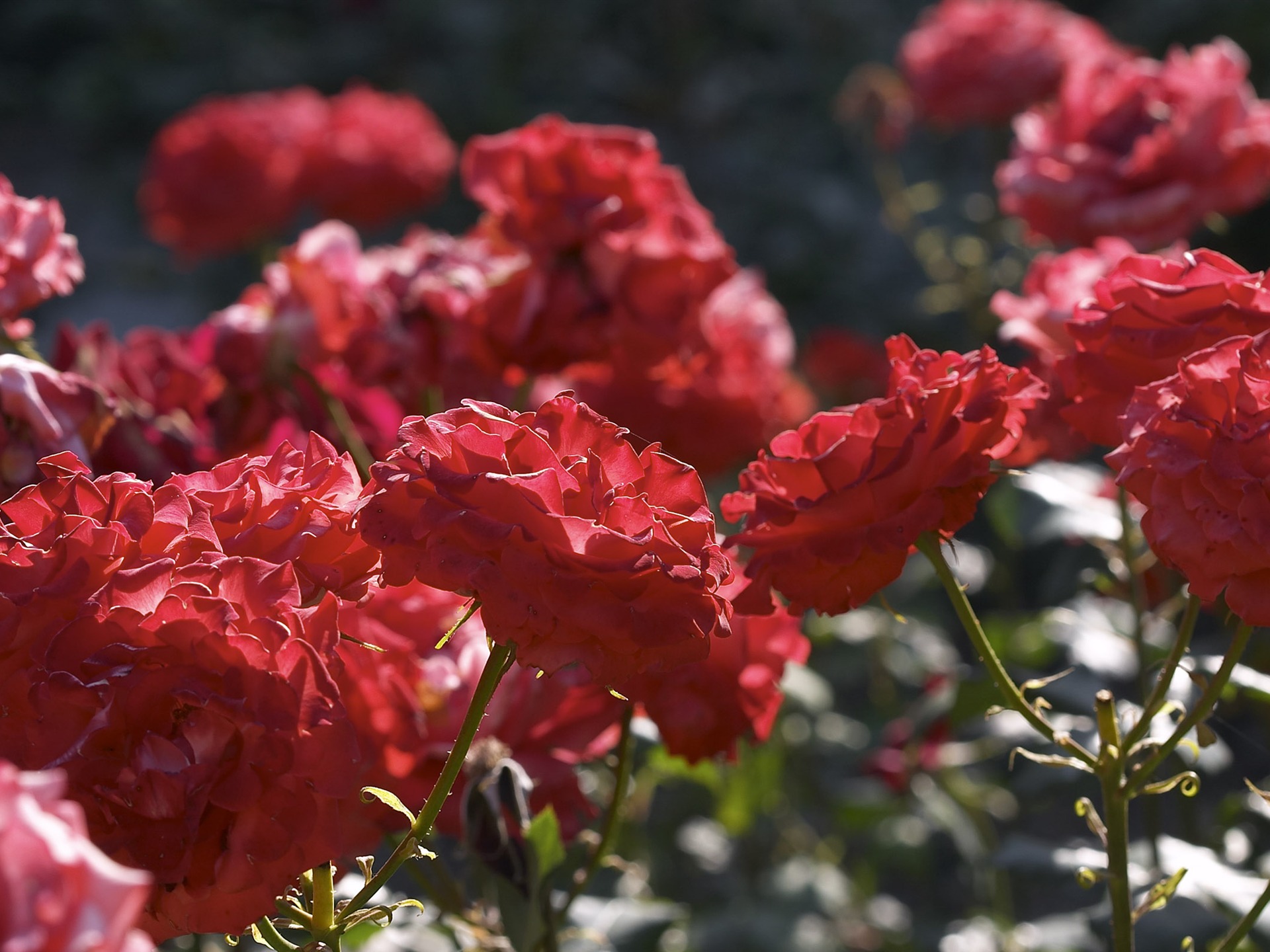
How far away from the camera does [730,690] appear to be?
71cm

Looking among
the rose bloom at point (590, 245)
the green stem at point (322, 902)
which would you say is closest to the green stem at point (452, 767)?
the green stem at point (322, 902)

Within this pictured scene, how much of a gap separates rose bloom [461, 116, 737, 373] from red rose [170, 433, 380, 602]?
1.11 feet

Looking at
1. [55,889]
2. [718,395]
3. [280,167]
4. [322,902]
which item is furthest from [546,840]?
[280,167]

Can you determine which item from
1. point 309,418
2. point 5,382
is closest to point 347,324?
point 309,418

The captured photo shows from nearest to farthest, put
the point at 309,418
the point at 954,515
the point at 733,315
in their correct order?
the point at 954,515 < the point at 309,418 < the point at 733,315

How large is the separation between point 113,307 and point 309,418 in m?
3.23

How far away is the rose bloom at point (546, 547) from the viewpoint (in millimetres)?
475

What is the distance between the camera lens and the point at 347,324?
0.92 m

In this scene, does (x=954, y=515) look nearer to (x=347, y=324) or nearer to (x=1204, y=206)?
(x=347, y=324)

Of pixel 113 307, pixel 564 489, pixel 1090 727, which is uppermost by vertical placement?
pixel 564 489

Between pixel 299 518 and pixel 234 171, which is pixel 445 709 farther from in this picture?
pixel 234 171

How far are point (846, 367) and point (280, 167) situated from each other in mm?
1035

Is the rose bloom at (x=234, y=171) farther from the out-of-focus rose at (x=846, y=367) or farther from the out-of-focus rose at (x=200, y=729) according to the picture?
the out-of-focus rose at (x=200, y=729)

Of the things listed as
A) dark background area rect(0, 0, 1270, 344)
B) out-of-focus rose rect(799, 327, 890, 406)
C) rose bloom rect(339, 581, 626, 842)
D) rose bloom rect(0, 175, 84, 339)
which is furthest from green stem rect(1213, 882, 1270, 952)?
dark background area rect(0, 0, 1270, 344)
